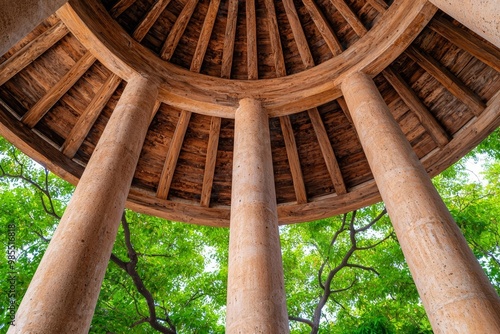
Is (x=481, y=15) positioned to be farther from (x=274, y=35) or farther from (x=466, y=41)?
(x=274, y=35)

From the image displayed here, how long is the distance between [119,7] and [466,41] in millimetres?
11153

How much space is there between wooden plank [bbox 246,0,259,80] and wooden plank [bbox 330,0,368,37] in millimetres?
3039

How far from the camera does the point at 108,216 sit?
6.82 meters

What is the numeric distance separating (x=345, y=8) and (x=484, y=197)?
12.0 metres

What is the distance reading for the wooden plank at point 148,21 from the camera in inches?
481

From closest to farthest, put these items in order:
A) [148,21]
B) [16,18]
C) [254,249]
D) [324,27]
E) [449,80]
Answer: [16,18] → [254,249] → [449,80] → [148,21] → [324,27]

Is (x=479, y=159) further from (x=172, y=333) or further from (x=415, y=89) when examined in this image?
(x=172, y=333)

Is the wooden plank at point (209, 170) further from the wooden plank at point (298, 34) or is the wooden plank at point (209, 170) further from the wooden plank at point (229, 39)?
the wooden plank at point (298, 34)

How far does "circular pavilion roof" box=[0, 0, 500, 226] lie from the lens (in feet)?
37.2

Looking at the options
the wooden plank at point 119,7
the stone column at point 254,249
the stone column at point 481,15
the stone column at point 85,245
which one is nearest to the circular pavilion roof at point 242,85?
the wooden plank at point 119,7

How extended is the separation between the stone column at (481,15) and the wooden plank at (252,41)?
8069 mm

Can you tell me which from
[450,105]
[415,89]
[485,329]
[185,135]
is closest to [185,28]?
[185,135]

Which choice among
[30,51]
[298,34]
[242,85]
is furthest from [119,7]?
[298,34]

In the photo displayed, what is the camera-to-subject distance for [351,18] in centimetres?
1208
